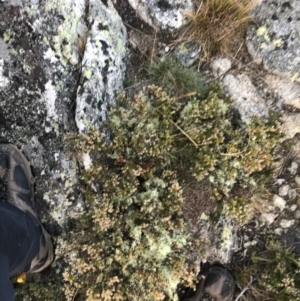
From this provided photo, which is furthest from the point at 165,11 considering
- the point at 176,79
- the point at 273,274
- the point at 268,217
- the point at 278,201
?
the point at 273,274

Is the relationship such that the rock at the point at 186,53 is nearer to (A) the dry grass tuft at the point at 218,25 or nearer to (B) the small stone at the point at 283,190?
(A) the dry grass tuft at the point at 218,25

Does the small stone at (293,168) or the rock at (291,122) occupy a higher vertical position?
the rock at (291,122)

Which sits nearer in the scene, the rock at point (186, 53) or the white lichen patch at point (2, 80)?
the white lichen patch at point (2, 80)

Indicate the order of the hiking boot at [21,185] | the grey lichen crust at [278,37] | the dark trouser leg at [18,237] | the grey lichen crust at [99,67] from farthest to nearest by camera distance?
the grey lichen crust at [278,37], the hiking boot at [21,185], the grey lichen crust at [99,67], the dark trouser leg at [18,237]

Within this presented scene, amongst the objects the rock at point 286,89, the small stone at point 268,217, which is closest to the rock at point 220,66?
the rock at point 286,89

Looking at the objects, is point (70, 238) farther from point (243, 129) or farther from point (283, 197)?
point (283, 197)

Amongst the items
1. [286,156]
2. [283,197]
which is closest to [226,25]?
[286,156]

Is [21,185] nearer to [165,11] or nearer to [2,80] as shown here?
[2,80]
